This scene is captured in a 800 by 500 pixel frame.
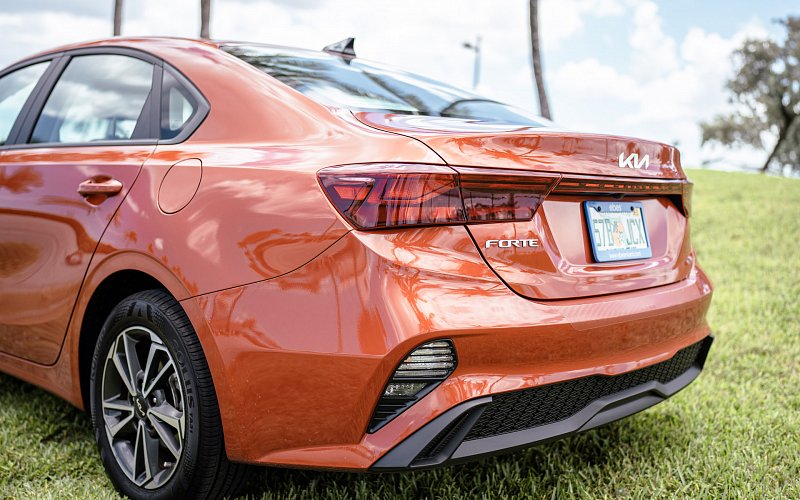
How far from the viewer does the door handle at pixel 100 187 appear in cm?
253

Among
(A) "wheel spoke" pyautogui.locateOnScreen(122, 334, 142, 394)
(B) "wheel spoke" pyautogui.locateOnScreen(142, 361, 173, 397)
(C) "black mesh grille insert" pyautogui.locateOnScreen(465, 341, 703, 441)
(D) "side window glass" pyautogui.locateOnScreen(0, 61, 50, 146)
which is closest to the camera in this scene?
(C) "black mesh grille insert" pyautogui.locateOnScreen(465, 341, 703, 441)

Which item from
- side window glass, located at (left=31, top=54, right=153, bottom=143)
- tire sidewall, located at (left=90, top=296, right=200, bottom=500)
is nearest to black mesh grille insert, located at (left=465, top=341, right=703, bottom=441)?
tire sidewall, located at (left=90, top=296, right=200, bottom=500)

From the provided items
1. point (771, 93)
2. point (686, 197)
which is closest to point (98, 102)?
point (686, 197)

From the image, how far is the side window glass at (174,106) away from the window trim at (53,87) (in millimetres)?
17

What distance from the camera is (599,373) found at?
216 cm

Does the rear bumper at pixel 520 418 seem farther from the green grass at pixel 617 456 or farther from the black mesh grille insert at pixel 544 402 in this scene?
the green grass at pixel 617 456

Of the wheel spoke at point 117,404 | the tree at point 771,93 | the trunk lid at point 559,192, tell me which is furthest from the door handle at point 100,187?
the tree at point 771,93

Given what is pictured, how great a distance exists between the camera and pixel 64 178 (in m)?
2.79

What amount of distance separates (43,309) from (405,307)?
169cm

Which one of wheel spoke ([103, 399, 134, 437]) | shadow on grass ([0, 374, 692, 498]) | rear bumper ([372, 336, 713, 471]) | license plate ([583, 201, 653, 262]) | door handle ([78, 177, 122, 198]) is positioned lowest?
shadow on grass ([0, 374, 692, 498])

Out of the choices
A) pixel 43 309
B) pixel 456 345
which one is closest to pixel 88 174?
pixel 43 309

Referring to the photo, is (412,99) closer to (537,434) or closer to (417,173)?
(417,173)

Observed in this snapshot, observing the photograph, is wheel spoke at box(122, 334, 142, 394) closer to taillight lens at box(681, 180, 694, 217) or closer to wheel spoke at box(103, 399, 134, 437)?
wheel spoke at box(103, 399, 134, 437)

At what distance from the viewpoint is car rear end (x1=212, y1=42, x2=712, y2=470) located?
190cm
